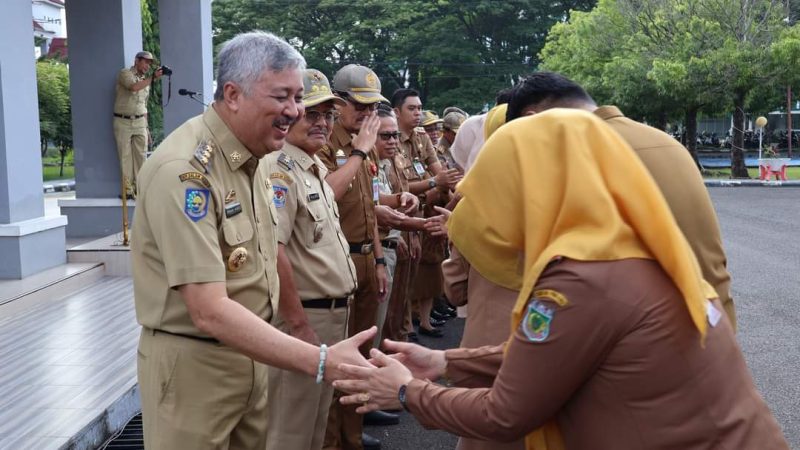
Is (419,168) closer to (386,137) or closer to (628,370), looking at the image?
(386,137)

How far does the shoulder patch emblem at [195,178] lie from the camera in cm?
231

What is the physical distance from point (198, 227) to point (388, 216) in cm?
322

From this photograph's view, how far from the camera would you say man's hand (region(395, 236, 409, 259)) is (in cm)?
596

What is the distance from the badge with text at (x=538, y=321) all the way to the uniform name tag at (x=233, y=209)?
1100 millimetres

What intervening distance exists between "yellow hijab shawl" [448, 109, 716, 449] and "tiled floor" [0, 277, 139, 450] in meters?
2.99

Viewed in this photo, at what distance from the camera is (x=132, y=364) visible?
5312mm

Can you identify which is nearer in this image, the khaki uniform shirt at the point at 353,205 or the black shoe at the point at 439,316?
the khaki uniform shirt at the point at 353,205

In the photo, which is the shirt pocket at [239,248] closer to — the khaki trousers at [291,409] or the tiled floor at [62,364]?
the khaki trousers at [291,409]

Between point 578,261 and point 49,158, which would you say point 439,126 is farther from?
point 49,158

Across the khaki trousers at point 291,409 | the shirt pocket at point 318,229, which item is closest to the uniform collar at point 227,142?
the shirt pocket at point 318,229

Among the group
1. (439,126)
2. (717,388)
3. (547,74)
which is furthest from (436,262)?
(717,388)

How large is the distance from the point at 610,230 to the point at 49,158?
39432 millimetres

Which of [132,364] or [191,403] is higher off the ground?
[191,403]

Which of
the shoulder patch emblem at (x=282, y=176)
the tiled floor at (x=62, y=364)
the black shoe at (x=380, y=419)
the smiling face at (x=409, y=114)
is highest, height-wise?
the smiling face at (x=409, y=114)
